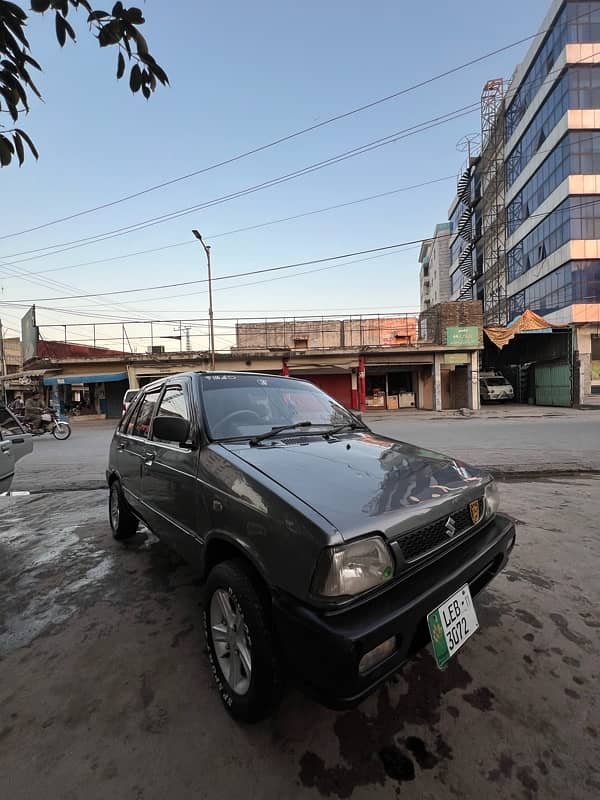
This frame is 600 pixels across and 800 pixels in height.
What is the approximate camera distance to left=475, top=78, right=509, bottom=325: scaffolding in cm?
3581

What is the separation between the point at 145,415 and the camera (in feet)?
11.3

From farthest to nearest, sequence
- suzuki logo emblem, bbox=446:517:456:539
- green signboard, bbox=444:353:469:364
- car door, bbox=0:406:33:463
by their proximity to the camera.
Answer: green signboard, bbox=444:353:469:364 → car door, bbox=0:406:33:463 → suzuki logo emblem, bbox=446:517:456:539

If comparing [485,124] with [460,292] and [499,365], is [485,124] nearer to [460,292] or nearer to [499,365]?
[460,292]

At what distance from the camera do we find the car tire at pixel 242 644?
160 cm

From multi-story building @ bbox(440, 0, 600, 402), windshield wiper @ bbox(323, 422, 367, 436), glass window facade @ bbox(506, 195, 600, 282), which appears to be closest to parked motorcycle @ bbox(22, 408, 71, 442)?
windshield wiper @ bbox(323, 422, 367, 436)

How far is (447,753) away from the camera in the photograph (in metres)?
1.57

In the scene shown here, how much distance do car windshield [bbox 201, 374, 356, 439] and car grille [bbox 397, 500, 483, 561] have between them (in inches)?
42.1

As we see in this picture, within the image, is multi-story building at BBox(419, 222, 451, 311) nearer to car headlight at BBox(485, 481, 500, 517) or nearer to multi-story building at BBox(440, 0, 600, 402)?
multi-story building at BBox(440, 0, 600, 402)

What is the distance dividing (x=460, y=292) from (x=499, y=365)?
2267 centimetres

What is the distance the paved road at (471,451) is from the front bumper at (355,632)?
6053mm

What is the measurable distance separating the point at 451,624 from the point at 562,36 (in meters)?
39.3

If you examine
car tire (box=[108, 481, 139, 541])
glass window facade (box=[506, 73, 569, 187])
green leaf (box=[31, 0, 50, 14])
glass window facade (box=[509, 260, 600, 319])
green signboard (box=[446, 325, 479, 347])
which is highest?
glass window facade (box=[506, 73, 569, 187])

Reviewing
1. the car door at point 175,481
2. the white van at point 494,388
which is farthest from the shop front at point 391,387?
the car door at point 175,481

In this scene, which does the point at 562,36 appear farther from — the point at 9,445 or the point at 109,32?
the point at 9,445
